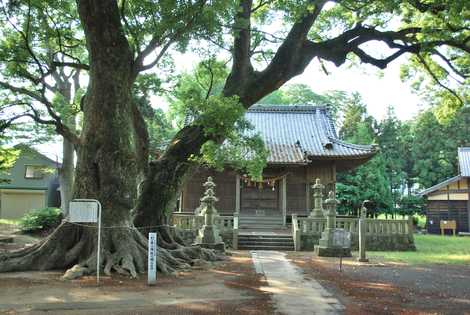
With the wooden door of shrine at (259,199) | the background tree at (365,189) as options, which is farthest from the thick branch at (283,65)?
the background tree at (365,189)

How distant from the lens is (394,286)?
363 inches

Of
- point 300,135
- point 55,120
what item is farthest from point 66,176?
point 300,135

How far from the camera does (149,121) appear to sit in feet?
108

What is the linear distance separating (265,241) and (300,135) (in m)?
8.85

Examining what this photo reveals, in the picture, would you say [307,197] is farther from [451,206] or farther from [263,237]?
[451,206]

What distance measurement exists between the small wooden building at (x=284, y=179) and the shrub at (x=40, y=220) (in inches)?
255

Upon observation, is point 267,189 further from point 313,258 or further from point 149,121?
point 149,121

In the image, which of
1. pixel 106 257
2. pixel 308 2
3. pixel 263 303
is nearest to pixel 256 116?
pixel 308 2

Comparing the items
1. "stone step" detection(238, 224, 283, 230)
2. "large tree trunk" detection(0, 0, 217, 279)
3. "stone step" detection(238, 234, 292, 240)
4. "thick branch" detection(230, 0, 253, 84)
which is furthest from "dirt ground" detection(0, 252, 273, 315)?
"stone step" detection(238, 224, 283, 230)

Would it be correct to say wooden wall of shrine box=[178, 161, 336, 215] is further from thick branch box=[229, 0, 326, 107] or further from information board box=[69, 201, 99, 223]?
information board box=[69, 201, 99, 223]

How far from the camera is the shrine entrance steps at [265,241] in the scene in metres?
18.7

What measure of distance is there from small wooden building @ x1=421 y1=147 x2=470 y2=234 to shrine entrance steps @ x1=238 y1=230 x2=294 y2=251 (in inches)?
670

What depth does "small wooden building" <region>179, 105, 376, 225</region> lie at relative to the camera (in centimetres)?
2261

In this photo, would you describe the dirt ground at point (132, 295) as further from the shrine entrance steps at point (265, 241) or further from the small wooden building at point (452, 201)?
the small wooden building at point (452, 201)
